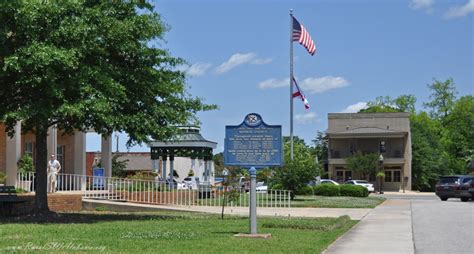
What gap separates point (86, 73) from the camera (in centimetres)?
1688

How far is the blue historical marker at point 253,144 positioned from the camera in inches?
595

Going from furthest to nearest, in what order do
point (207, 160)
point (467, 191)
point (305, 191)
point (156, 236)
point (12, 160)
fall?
point (305, 191), point (467, 191), point (207, 160), point (12, 160), point (156, 236)

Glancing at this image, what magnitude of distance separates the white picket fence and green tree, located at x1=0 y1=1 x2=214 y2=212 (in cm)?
753

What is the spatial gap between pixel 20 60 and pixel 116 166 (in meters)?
42.9

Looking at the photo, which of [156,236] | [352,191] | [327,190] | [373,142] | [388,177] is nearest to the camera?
[156,236]

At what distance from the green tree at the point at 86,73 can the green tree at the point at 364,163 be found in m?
55.2

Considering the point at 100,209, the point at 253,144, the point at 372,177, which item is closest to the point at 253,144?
the point at 253,144

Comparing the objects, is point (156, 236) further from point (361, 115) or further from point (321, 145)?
point (321, 145)

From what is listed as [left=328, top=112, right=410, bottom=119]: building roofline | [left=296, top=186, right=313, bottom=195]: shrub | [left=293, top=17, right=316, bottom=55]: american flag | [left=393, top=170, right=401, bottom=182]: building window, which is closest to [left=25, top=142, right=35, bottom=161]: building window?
[left=296, top=186, right=313, bottom=195]: shrub

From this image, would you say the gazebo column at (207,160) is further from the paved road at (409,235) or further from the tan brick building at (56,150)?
the paved road at (409,235)

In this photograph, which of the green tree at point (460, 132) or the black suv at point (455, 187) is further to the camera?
the green tree at point (460, 132)

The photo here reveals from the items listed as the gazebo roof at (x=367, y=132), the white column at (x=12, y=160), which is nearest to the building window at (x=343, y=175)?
the gazebo roof at (x=367, y=132)

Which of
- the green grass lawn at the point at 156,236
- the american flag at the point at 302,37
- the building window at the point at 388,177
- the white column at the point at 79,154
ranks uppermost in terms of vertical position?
the american flag at the point at 302,37

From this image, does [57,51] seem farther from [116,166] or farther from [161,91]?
[116,166]
